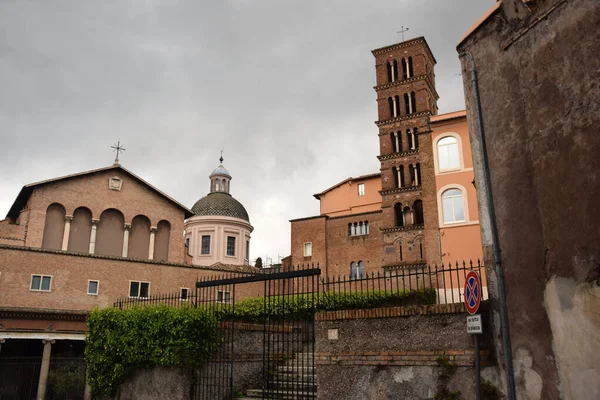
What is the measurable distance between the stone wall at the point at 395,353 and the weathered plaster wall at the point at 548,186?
0.94 m

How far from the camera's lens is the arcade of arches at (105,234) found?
34344 millimetres

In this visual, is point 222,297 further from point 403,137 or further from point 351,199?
point 351,199

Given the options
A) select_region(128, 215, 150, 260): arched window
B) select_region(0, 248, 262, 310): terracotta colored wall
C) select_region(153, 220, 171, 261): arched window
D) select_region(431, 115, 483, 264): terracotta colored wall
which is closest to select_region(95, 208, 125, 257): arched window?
select_region(128, 215, 150, 260): arched window

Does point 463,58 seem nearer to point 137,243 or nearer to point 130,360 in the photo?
point 130,360

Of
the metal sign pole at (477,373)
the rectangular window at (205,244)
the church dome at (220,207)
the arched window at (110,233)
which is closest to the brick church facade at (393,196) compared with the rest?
the church dome at (220,207)

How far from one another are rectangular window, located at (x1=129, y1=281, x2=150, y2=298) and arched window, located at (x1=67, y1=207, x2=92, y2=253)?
10.6 m

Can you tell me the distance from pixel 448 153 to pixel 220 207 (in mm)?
29993

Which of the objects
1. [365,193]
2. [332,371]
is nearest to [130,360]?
[332,371]

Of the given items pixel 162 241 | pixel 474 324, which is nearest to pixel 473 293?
pixel 474 324

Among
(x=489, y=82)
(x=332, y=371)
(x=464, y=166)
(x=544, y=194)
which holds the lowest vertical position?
(x=332, y=371)

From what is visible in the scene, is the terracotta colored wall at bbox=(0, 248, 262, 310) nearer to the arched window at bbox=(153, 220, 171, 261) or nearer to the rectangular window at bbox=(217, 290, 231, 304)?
the rectangular window at bbox=(217, 290, 231, 304)

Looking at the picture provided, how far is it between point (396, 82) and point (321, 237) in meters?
16.8

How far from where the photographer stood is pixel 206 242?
176ft

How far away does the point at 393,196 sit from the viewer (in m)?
45.5
